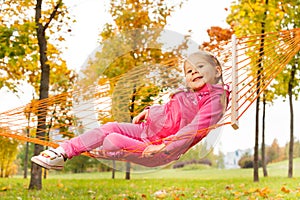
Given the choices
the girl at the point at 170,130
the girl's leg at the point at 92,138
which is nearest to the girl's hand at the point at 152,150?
the girl at the point at 170,130

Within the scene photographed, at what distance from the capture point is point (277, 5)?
6.78 m

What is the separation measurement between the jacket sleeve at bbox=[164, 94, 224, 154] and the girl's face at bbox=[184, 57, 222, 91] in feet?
0.27

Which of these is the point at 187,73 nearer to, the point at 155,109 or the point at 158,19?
the point at 155,109

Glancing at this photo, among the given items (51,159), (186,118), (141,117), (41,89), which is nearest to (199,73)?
(186,118)

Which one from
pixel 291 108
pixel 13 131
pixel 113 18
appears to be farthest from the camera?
pixel 291 108

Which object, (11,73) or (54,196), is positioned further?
(11,73)

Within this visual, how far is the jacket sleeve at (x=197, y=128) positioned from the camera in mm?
2025

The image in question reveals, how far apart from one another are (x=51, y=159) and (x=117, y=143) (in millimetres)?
323

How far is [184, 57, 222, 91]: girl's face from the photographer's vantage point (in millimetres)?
2109

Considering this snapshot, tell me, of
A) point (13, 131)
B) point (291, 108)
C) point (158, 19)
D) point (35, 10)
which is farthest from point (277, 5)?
point (13, 131)

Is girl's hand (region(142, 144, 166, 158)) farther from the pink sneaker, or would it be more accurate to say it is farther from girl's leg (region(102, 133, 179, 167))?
the pink sneaker

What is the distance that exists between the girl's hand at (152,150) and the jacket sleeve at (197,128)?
0.08 ft

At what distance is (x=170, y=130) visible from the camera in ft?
7.03

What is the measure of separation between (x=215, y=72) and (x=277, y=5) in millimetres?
5036
